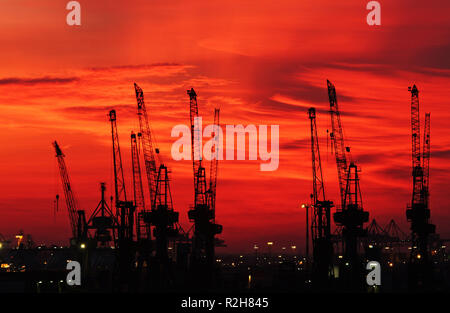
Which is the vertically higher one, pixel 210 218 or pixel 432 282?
pixel 210 218

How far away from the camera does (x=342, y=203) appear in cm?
18000

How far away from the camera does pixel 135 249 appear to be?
18038cm
